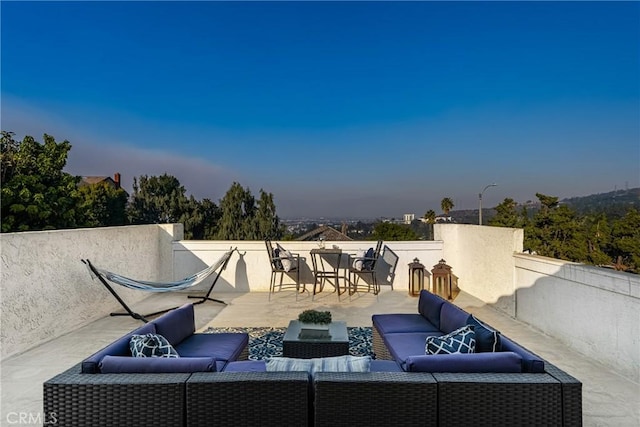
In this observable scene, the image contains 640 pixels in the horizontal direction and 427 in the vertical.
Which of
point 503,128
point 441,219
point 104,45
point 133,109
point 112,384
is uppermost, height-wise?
point 104,45

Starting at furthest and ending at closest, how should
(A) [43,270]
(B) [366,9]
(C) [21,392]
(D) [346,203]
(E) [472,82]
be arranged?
(D) [346,203], (E) [472,82], (B) [366,9], (A) [43,270], (C) [21,392]

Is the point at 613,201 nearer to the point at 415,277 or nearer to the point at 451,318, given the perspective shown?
the point at 415,277

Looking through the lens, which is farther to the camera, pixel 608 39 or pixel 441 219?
pixel 441 219

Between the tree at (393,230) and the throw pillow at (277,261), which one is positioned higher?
the tree at (393,230)

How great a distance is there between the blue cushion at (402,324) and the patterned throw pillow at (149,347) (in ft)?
5.97

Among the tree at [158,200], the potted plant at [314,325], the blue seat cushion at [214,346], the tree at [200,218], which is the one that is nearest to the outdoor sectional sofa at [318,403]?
the blue seat cushion at [214,346]

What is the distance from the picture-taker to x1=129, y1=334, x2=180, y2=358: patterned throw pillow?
2.07 meters

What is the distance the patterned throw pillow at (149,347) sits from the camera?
2.07 meters

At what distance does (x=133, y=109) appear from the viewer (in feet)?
37.2

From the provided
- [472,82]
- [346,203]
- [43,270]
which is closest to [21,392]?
[43,270]

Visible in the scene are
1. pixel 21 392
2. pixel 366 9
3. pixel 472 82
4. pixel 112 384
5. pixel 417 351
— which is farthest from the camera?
pixel 472 82

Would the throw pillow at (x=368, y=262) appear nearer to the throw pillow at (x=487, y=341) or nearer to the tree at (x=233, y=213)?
the throw pillow at (x=487, y=341)

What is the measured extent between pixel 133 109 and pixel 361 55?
23.4 feet

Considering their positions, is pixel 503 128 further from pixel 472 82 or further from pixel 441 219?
pixel 441 219
